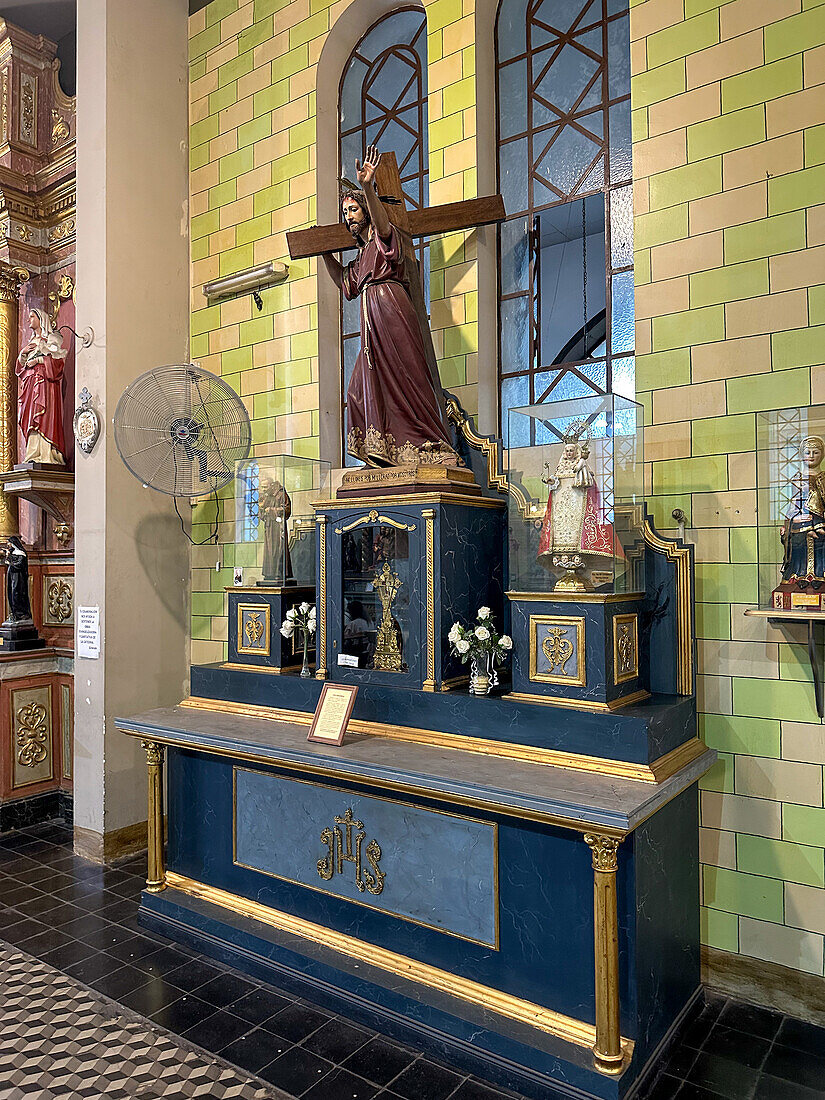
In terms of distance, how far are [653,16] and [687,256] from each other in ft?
3.76

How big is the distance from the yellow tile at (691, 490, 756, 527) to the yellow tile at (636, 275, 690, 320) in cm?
43

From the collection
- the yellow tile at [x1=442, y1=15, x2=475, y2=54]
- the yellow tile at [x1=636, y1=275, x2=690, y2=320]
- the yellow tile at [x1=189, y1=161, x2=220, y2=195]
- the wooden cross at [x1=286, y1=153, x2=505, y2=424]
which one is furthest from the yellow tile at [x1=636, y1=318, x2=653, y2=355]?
the yellow tile at [x1=189, y1=161, x2=220, y2=195]

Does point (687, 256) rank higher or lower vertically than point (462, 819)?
higher

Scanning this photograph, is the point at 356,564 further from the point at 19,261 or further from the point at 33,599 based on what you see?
the point at 19,261

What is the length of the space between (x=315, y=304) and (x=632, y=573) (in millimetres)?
2856

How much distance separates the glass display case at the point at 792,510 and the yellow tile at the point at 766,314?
0.40m

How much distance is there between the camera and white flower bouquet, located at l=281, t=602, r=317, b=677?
158 inches

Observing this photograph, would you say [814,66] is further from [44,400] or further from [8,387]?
[8,387]

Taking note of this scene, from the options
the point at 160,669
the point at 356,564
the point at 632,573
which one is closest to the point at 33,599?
the point at 160,669

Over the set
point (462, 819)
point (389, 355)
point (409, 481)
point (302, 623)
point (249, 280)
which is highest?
point (249, 280)

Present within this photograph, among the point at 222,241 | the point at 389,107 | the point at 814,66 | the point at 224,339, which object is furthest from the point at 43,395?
the point at 814,66

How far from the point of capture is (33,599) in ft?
20.0

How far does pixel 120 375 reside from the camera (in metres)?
5.21

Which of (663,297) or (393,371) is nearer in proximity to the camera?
(663,297)
